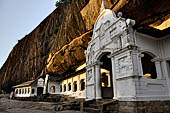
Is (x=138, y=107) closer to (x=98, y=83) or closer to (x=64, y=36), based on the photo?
(x=98, y=83)

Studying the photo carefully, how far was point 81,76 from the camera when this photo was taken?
16969mm

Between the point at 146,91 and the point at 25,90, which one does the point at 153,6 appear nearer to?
the point at 146,91

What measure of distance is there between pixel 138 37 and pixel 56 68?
20.7 metres

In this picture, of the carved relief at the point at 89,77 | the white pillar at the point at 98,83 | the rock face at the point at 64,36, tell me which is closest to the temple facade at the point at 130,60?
the white pillar at the point at 98,83

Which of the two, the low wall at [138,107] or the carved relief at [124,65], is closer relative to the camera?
the low wall at [138,107]

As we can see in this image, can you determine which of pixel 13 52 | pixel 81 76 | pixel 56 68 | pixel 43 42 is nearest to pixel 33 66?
pixel 43 42

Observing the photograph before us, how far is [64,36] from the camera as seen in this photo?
73.7 feet

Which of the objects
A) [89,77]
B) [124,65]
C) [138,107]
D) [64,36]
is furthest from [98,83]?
[64,36]

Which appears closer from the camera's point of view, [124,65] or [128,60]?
[128,60]

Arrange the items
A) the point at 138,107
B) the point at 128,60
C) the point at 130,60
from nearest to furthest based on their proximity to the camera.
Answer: the point at 138,107 < the point at 130,60 < the point at 128,60

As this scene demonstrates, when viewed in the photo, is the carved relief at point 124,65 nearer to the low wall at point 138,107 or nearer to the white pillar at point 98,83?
the low wall at point 138,107

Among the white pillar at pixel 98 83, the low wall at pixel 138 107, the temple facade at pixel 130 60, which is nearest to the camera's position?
the low wall at pixel 138 107

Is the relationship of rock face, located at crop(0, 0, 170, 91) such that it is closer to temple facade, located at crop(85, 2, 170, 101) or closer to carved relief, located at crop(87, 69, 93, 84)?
temple facade, located at crop(85, 2, 170, 101)

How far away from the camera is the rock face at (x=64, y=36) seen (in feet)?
42.2
